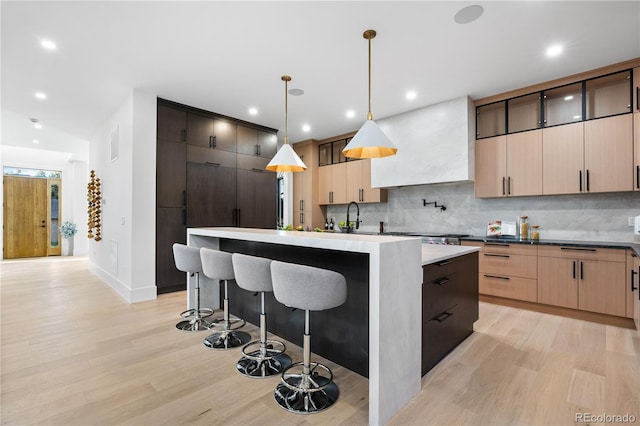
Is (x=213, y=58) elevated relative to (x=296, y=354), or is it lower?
elevated

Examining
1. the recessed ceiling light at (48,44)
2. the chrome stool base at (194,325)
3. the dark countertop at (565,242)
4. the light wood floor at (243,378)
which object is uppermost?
the recessed ceiling light at (48,44)

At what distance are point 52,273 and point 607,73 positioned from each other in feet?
30.3

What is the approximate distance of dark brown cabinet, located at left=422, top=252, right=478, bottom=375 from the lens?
2.08 metres

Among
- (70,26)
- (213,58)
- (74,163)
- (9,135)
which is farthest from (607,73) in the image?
(74,163)

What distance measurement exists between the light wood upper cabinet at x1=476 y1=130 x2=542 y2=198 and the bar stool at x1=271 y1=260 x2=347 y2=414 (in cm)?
329

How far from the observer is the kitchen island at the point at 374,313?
5.21ft

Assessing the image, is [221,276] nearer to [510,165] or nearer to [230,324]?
[230,324]

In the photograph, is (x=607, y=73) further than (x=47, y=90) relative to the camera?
No

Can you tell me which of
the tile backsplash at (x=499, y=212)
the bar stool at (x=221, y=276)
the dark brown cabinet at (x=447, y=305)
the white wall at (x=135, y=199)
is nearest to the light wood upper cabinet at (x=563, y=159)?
the tile backsplash at (x=499, y=212)

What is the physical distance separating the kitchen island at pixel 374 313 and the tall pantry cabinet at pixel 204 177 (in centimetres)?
218

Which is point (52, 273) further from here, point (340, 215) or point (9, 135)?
point (340, 215)

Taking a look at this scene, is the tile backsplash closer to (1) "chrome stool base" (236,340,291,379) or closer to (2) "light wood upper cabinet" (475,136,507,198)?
(2) "light wood upper cabinet" (475,136,507,198)

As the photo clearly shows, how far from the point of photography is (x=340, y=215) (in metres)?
6.46

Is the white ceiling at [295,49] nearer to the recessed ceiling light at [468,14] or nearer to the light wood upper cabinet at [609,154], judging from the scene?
the recessed ceiling light at [468,14]
